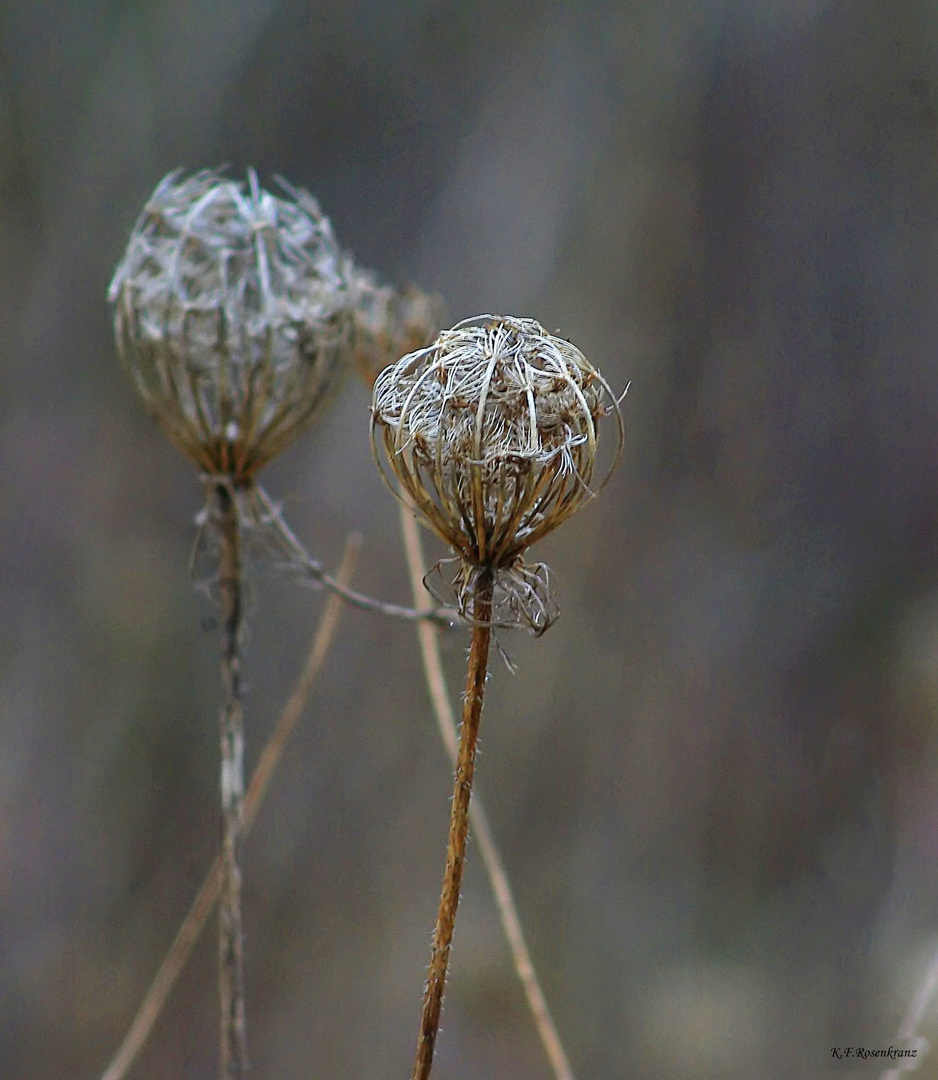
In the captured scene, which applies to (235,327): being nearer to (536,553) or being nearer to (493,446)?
(493,446)

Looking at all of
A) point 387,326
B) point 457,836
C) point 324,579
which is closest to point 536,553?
point 387,326

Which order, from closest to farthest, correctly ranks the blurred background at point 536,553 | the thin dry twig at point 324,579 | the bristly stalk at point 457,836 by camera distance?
the bristly stalk at point 457,836
the thin dry twig at point 324,579
the blurred background at point 536,553

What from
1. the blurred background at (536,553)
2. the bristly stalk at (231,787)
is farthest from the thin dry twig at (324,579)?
the blurred background at (536,553)

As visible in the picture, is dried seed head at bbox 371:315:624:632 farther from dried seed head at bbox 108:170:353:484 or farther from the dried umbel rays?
dried seed head at bbox 108:170:353:484

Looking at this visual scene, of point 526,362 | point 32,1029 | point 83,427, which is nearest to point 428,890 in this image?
point 32,1029

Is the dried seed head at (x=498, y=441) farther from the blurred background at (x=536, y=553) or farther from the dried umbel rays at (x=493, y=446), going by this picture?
the blurred background at (x=536, y=553)

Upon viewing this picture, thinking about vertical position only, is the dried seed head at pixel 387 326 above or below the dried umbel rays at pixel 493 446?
above

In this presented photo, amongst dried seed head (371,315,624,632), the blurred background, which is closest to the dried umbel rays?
dried seed head (371,315,624,632)
